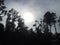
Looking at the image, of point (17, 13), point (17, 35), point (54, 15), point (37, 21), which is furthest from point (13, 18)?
point (17, 35)

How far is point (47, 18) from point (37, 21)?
19.9ft

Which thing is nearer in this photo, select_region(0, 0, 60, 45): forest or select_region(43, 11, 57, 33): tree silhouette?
select_region(0, 0, 60, 45): forest

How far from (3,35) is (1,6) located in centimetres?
1168

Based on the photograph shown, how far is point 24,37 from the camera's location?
94.9 feet

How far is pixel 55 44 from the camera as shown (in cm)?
3031

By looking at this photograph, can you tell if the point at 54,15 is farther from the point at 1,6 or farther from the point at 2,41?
the point at 2,41

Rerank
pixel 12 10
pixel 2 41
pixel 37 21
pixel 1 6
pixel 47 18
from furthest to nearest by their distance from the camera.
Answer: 1. pixel 37 21
2. pixel 47 18
3. pixel 12 10
4. pixel 1 6
5. pixel 2 41

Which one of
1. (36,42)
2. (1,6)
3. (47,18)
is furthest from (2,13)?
(47,18)

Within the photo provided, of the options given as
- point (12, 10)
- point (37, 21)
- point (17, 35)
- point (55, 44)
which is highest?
point (12, 10)

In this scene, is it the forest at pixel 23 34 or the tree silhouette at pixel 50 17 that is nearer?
the forest at pixel 23 34

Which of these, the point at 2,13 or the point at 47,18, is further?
the point at 47,18

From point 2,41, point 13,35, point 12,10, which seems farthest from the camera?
point 12,10

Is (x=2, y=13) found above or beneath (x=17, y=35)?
above

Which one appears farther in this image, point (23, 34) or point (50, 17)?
point (50, 17)
